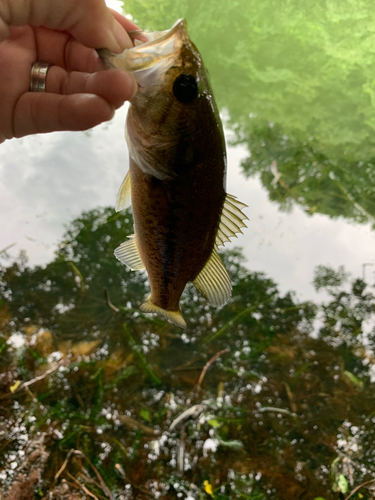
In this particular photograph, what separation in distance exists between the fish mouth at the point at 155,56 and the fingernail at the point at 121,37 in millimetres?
167

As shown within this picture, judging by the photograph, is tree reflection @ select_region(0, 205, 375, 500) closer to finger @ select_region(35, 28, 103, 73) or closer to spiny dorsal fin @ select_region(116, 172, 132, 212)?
spiny dorsal fin @ select_region(116, 172, 132, 212)

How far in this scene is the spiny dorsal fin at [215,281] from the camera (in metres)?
0.79

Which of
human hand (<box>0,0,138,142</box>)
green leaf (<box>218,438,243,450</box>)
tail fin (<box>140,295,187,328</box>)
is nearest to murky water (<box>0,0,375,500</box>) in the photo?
green leaf (<box>218,438,243,450</box>)

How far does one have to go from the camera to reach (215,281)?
797 mm

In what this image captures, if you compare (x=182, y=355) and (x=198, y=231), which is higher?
(x=182, y=355)

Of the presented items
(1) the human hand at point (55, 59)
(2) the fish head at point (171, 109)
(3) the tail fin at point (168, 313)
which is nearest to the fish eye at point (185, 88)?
(2) the fish head at point (171, 109)

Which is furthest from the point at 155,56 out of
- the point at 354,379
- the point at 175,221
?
the point at 354,379

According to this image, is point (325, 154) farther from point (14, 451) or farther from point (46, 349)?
point (14, 451)

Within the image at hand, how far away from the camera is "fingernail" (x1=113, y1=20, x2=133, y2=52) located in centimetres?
69

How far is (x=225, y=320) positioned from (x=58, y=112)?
2.09 metres

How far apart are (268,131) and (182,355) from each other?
2272 mm

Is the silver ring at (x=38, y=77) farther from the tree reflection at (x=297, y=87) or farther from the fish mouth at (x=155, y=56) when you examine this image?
the tree reflection at (x=297, y=87)

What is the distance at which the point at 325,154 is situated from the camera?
117 inches

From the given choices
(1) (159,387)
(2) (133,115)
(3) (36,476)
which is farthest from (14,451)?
(2) (133,115)
